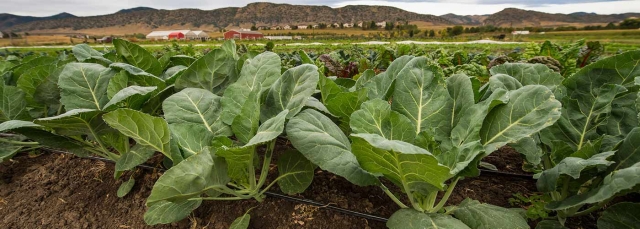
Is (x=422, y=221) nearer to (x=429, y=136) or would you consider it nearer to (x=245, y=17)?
(x=429, y=136)

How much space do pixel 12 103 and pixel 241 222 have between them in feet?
6.06

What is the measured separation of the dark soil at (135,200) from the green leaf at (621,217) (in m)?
0.27

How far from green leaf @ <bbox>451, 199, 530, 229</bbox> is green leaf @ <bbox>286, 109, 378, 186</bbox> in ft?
1.23

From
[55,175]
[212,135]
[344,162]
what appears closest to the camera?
[344,162]

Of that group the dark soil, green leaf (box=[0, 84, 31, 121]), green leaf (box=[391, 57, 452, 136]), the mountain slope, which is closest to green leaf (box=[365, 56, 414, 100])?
green leaf (box=[391, 57, 452, 136])

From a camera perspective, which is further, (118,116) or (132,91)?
(132,91)

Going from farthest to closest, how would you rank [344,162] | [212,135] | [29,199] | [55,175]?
[55,175]
[29,199]
[212,135]
[344,162]

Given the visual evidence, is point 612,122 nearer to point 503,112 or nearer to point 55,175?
point 503,112

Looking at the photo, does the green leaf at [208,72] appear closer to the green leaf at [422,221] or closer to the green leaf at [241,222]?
the green leaf at [241,222]

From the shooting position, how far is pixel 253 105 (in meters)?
1.47

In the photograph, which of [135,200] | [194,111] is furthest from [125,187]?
[194,111]

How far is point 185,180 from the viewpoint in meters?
1.18

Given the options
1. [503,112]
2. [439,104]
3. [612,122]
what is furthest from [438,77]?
[612,122]

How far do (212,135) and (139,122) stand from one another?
32cm
